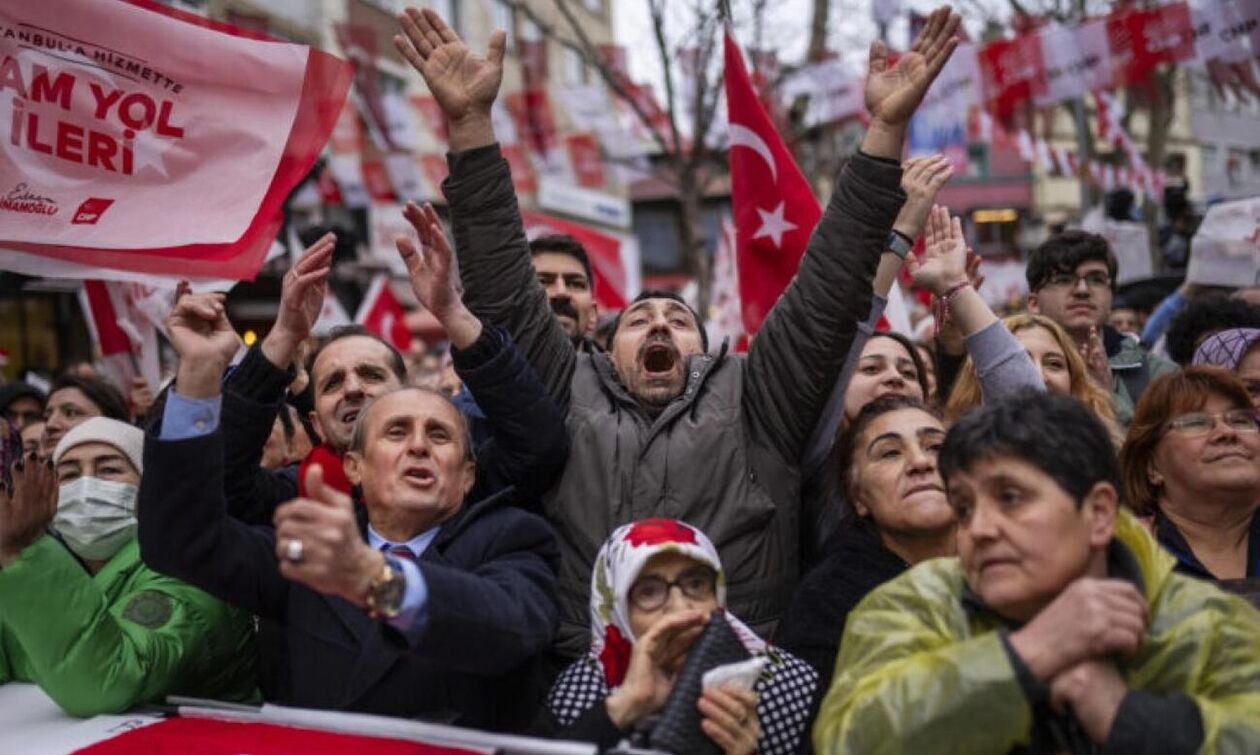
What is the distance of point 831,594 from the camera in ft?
9.92

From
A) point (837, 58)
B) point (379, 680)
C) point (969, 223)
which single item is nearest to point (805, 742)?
point (379, 680)

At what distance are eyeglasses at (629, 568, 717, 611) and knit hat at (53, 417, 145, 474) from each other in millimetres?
1639

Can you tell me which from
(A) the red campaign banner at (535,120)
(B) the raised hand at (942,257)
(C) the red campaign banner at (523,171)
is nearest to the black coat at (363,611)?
(B) the raised hand at (942,257)

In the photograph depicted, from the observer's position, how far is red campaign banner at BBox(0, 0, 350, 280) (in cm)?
366

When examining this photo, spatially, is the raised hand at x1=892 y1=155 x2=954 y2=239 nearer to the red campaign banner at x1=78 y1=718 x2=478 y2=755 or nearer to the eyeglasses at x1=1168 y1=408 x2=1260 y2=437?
the eyeglasses at x1=1168 y1=408 x2=1260 y2=437

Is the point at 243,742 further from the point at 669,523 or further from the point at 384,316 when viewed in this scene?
the point at 384,316

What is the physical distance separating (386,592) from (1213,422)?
2244 millimetres

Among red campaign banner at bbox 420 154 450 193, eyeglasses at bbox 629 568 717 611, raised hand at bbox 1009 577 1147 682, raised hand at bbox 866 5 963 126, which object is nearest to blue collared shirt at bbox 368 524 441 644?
eyeglasses at bbox 629 568 717 611

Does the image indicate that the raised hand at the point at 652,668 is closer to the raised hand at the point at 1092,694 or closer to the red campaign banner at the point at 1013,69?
the raised hand at the point at 1092,694

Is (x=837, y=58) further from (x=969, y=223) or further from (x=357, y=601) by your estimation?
(x=969, y=223)

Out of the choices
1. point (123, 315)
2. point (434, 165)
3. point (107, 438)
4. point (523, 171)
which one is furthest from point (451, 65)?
point (434, 165)

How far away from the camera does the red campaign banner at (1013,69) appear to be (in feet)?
35.1

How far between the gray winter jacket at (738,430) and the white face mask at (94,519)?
44.9 inches

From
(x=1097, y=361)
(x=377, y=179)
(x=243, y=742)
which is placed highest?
(x=377, y=179)
